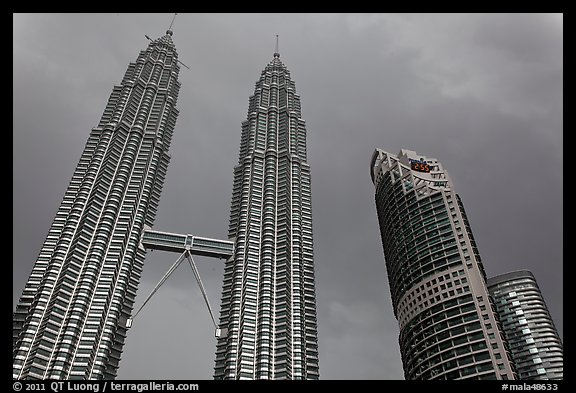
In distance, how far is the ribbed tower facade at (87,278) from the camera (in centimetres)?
13875

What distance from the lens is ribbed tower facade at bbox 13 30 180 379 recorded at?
13875cm

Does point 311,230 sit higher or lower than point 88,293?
higher

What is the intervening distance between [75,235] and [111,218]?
13046 mm

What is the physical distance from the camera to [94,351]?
145250mm

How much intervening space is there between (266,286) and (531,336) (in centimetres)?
10230

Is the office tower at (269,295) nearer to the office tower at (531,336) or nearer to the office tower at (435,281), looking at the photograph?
the office tower at (435,281)

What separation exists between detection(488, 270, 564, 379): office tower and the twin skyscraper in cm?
53

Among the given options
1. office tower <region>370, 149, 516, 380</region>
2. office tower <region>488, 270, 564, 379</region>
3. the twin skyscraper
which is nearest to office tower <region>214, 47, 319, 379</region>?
the twin skyscraper

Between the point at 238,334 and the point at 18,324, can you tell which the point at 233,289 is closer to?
the point at 238,334

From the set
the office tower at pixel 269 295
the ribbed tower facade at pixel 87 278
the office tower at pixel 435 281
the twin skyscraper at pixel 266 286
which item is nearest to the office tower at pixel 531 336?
the twin skyscraper at pixel 266 286

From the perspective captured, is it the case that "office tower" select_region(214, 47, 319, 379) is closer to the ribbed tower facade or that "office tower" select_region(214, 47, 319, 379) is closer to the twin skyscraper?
the twin skyscraper
